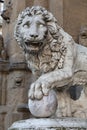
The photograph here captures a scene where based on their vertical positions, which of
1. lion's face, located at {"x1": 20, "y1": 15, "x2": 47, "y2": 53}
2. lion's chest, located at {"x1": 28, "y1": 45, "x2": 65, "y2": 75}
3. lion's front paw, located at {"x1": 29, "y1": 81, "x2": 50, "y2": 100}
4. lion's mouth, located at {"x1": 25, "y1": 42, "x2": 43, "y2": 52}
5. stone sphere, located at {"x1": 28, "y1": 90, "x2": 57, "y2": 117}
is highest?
lion's face, located at {"x1": 20, "y1": 15, "x2": 47, "y2": 53}

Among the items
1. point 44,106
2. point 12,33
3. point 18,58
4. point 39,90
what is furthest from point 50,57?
point 12,33

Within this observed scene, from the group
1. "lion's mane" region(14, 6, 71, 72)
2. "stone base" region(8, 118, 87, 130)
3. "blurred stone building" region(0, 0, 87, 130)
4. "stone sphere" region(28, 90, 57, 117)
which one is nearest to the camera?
"stone base" region(8, 118, 87, 130)

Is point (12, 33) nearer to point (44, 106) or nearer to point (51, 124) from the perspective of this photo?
point (44, 106)

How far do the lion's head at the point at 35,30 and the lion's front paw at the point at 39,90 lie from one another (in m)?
0.35

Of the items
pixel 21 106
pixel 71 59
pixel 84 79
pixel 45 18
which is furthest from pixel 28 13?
pixel 21 106

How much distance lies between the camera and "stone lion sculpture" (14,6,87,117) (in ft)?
11.8

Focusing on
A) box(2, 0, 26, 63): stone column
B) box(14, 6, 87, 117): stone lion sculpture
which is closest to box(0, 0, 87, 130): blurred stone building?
box(2, 0, 26, 63): stone column

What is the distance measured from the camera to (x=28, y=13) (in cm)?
→ 380

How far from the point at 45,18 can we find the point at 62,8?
2.39 metres

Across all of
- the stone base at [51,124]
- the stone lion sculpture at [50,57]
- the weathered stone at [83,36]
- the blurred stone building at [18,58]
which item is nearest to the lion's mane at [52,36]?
the stone lion sculpture at [50,57]

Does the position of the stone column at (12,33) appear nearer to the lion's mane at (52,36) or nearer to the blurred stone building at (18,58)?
the blurred stone building at (18,58)

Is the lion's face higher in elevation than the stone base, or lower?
higher

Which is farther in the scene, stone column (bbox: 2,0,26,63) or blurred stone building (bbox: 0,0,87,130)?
stone column (bbox: 2,0,26,63)

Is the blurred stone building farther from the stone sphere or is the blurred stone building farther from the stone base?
the stone base
